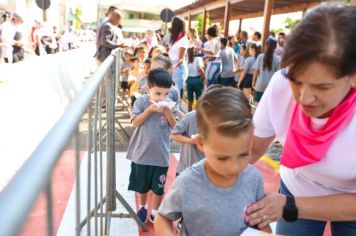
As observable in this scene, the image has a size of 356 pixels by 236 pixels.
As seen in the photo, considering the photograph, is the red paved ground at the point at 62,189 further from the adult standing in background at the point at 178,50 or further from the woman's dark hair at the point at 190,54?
the woman's dark hair at the point at 190,54

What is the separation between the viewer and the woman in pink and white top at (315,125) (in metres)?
1.19

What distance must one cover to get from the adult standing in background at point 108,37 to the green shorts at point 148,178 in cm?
395

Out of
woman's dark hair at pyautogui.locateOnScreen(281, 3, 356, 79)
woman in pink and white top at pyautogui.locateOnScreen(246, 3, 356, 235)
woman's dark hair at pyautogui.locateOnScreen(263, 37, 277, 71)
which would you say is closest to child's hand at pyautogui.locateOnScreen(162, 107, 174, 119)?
woman in pink and white top at pyautogui.locateOnScreen(246, 3, 356, 235)

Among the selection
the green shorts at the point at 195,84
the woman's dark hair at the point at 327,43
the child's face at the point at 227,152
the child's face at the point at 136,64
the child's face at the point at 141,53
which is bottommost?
the green shorts at the point at 195,84

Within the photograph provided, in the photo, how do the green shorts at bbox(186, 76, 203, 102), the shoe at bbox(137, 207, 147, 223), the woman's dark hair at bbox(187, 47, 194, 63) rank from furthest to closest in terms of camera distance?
the woman's dark hair at bbox(187, 47, 194, 63)
the green shorts at bbox(186, 76, 203, 102)
the shoe at bbox(137, 207, 147, 223)

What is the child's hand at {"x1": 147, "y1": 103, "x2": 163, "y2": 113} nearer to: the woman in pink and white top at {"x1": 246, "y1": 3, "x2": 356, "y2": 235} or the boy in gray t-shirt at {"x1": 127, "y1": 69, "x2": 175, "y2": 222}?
the boy in gray t-shirt at {"x1": 127, "y1": 69, "x2": 175, "y2": 222}

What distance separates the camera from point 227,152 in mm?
1242

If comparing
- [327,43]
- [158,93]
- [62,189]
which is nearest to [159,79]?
[158,93]

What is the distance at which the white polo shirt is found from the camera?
55.4 inches

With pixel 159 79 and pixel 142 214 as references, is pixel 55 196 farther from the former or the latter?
pixel 142 214

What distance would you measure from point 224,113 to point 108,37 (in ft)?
19.1

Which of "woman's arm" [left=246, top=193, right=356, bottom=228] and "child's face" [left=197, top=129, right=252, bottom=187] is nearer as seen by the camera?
"child's face" [left=197, top=129, right=252, bottom=187]

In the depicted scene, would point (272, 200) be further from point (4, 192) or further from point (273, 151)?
point (273, 151)

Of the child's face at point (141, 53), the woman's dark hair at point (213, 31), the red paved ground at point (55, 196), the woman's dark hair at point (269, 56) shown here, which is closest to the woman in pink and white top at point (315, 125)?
the red paved ground at point (55, 196)
